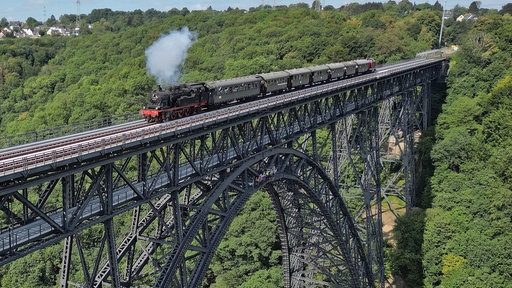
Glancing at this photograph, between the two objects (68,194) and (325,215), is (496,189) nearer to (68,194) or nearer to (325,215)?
(325,215)

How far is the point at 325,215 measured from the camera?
3164 centimetres

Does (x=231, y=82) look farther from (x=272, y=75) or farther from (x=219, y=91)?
(x=272, y=75)

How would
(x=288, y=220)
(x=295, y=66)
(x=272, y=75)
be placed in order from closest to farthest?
(x=288, y=220) < (x=272, y=75) < (x=295, y=66)

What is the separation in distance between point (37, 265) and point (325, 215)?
32.6 m

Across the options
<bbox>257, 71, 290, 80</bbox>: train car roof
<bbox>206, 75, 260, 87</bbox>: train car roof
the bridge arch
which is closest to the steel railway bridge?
the bridge arch

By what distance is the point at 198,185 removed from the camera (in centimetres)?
2170

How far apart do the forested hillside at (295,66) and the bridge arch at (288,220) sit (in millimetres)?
6751

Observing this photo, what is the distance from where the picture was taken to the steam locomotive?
2414 cm

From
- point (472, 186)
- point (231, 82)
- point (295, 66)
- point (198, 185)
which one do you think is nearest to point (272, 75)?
point (231, 82)

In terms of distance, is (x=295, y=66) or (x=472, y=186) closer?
(x=472, y=186)

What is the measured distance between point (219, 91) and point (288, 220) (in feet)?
34.3

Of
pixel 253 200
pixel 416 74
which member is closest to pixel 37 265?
pixel 253 200

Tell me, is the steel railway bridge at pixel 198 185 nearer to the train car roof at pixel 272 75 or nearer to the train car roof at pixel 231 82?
the train car roof at pixel 231 82

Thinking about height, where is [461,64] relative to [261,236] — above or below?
above
